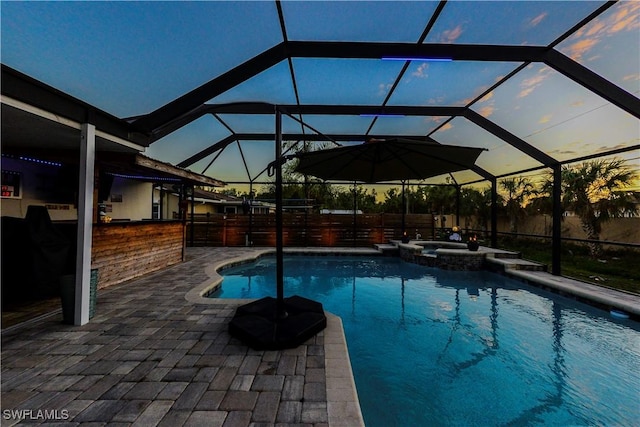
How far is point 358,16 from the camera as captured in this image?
420cm

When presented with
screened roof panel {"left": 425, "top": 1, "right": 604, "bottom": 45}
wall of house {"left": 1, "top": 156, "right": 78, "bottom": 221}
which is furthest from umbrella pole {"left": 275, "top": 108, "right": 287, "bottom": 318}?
wall of house {"left": 1, "top": 156, "right": 78, "bottom": 221}

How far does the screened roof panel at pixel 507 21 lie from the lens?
3.87 meters

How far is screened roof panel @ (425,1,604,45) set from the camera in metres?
3.87

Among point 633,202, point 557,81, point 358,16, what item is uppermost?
point 358,16

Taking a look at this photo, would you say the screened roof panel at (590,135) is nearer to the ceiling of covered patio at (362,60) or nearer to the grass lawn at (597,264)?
the ceiling of covered patio at (362,60)

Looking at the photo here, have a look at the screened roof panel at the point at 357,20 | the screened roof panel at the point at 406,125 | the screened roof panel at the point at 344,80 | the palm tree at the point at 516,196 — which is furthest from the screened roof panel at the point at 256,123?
the palm tree at the point at 516,196

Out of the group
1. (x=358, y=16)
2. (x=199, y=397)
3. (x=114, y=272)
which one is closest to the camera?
(x=199, y=397)

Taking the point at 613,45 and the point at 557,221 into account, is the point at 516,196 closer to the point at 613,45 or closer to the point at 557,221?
the point at 557,221

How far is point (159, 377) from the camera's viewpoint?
229 cm

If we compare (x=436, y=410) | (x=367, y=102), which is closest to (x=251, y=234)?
(x=367, y=102)

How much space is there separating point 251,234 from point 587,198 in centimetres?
1437

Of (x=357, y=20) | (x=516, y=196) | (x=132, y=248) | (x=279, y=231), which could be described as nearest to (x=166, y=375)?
(x=279, y=231)

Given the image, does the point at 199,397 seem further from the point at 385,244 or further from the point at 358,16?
the point at 385,244

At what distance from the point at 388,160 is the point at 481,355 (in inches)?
119
